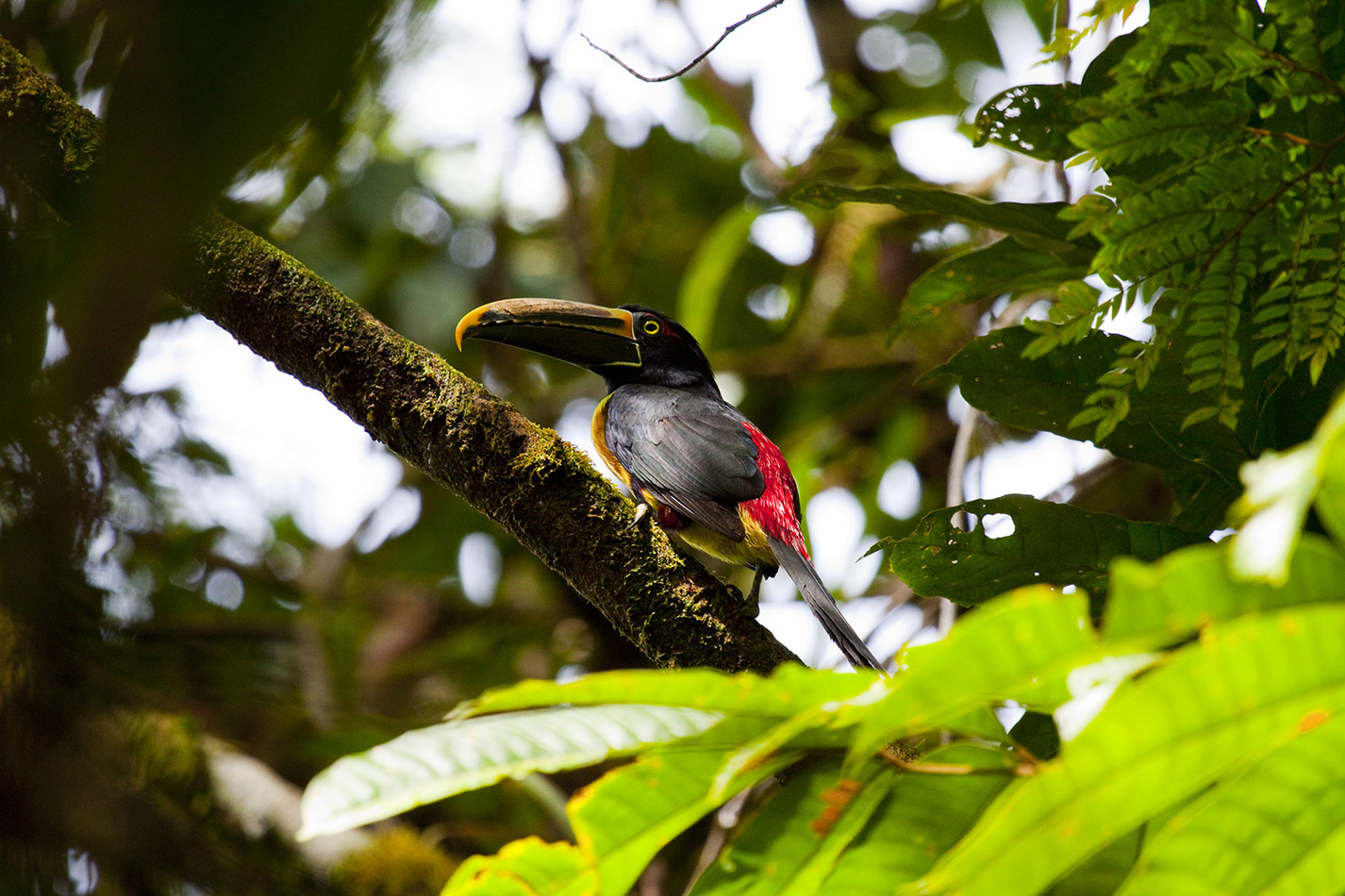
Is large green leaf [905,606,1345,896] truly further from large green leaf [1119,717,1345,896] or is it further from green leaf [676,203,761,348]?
green leaf [676,203,761,348]

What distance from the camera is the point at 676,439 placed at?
376cm

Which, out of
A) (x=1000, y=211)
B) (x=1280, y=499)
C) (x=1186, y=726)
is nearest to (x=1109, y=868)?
(x=1186, y=726)

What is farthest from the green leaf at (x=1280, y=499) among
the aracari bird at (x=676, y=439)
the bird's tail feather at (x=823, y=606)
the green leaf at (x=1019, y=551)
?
the aracari bird at (x=676, y=439)

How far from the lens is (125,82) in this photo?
3.18 feet

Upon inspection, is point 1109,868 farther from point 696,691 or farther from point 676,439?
point 676,439

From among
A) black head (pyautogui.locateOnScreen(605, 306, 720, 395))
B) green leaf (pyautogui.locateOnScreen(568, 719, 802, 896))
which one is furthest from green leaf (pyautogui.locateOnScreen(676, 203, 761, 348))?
green leaf (pyautogui.locateOnScreen(568, 719, 802, 896))

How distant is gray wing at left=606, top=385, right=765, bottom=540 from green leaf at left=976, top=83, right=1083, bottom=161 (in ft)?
5.16

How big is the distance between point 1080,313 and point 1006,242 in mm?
509

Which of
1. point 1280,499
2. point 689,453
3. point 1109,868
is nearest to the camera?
point 1280,499

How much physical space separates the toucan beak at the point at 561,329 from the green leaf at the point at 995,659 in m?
2.94

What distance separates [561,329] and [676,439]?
71 centimetres

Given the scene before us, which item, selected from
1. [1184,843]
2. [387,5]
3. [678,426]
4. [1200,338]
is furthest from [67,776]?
[678,426]

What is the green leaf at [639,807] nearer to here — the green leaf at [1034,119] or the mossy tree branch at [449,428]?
the mossy tree branch at [449,428]

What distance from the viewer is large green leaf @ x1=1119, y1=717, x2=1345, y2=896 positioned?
861mm
